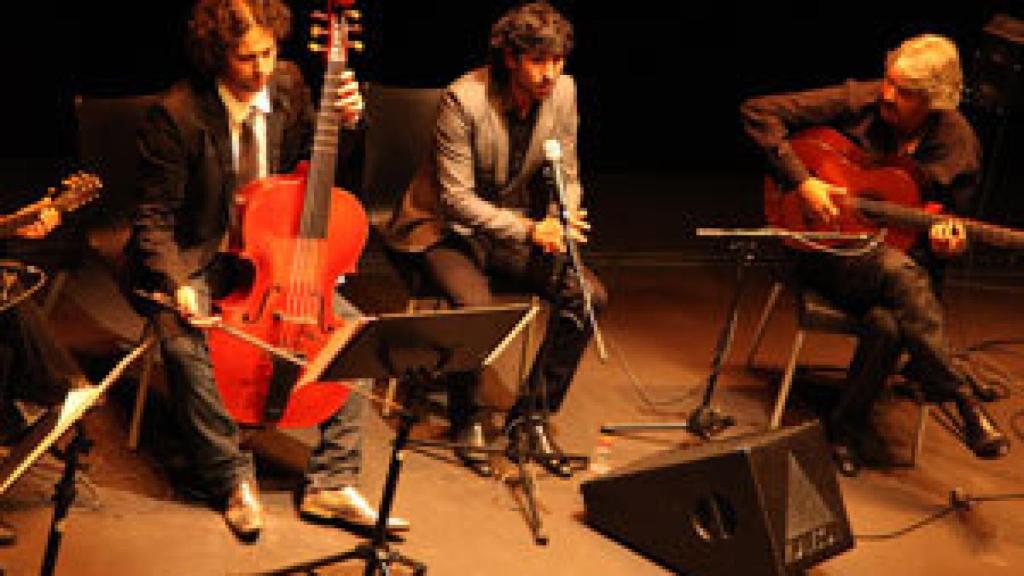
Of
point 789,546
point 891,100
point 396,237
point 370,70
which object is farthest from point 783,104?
point 370,70

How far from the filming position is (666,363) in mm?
5086

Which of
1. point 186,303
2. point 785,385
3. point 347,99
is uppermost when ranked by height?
point 347,99

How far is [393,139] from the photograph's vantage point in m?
4.57

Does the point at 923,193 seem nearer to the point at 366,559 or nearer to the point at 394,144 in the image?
the point at 394,144

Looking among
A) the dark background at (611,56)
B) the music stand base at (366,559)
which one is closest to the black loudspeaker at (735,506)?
the music stand base at (366,559)

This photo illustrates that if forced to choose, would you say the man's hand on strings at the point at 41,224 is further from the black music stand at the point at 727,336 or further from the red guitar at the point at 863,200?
the red guitar at the point at 863,200

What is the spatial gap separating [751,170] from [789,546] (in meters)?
4.66

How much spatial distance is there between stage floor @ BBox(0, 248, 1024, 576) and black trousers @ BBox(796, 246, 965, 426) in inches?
13.7

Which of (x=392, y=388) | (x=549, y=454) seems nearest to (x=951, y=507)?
(x=549, y=454)

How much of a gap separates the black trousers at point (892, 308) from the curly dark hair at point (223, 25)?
6.03 ft

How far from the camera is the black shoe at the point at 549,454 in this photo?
4.18 metres

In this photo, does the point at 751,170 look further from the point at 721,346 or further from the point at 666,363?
the point at 721,346

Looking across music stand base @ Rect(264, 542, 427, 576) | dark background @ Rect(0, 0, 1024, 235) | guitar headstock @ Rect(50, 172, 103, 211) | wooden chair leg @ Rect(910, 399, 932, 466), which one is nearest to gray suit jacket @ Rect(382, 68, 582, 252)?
guitar headstock @ Rect(50, 172, 103, 211)

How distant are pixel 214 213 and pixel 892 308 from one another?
6.76ft
